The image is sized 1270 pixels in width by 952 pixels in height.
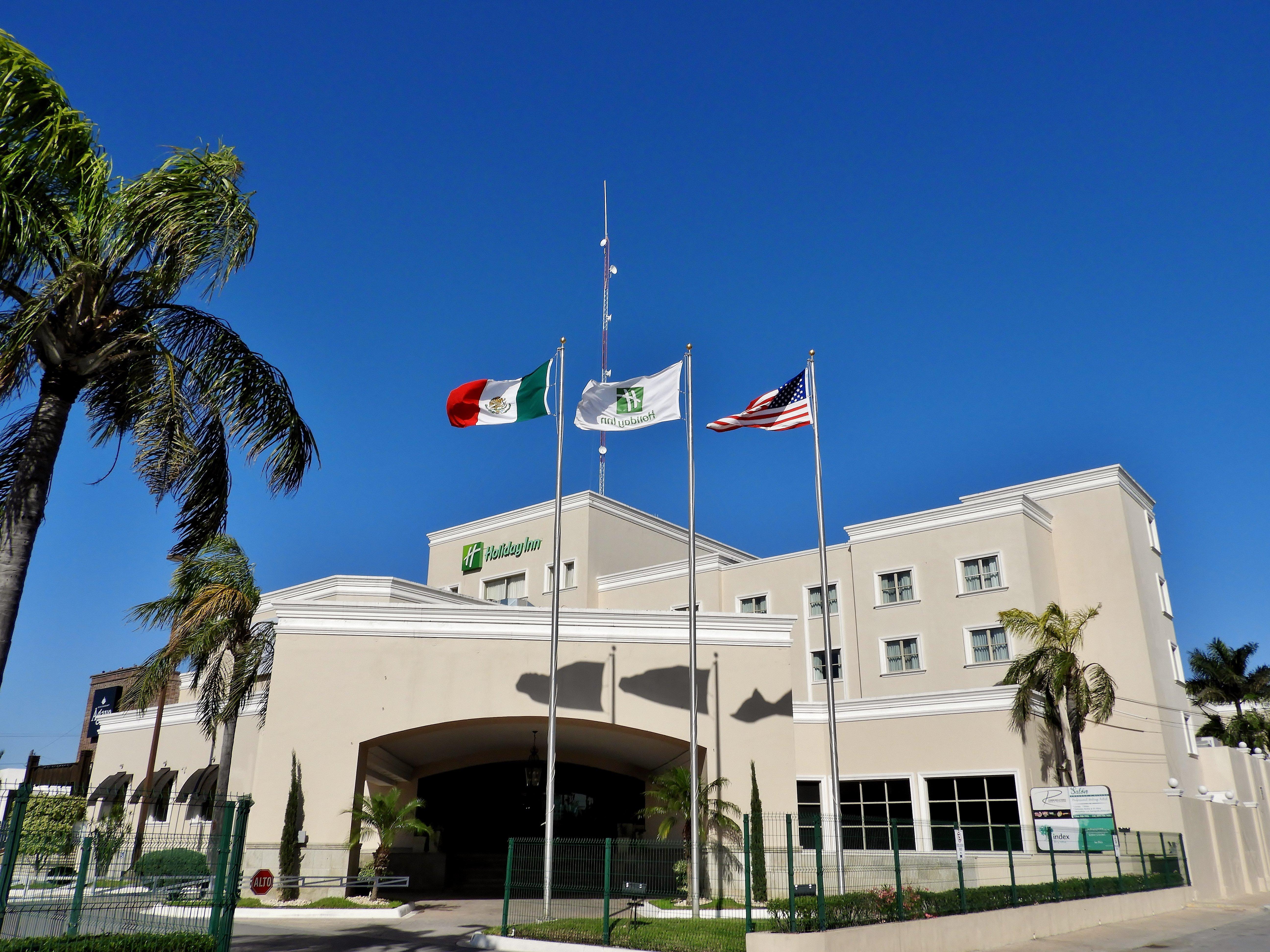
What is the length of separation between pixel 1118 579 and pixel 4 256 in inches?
1437

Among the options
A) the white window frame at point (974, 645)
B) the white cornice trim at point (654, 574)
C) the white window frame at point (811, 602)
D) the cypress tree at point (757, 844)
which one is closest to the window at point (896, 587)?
the white window frame at point (811, 602)

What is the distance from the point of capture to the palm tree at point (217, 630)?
25094 millimetres

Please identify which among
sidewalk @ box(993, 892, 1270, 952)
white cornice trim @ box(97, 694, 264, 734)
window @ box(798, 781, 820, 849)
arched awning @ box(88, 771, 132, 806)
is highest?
white cornice trim @ box(97, 694, 264, 734)

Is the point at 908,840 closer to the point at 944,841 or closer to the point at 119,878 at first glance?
the point at 944,841

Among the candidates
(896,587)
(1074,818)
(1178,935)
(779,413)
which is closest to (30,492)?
(779,413)

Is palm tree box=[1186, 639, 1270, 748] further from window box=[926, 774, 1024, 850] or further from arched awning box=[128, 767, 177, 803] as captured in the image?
arched awning box=[128, 767, 177, 803]

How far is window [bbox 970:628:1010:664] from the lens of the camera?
116 ft

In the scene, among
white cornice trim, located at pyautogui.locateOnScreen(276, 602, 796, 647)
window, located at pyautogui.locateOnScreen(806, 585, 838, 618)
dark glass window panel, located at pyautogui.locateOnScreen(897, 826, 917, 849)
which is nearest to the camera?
dark glass window panel, located at pyautogui.locateOnScreen(897, 826, 917, 849)

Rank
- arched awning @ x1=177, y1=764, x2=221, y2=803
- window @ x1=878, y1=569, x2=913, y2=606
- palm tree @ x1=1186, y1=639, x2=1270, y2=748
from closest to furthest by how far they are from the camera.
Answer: arched awning @ x1=177, y1=764, x2=221, y2=803, window @ x1=878, y1=569, x2=913, y2=606, palm tree @ x1=1186, y1=639, x2=1270, y2=748

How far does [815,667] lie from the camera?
4019cm

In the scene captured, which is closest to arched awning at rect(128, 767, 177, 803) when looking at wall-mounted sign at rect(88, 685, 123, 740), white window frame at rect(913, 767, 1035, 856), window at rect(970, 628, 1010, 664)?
wall-mounted sign at rect(88, 685, 123, 740)

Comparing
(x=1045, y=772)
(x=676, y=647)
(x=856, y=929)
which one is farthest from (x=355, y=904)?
(x=1045, y=772)

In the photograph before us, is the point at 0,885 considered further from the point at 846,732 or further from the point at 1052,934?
the point at 846,732

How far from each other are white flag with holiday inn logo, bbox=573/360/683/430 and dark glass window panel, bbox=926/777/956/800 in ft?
54.5
